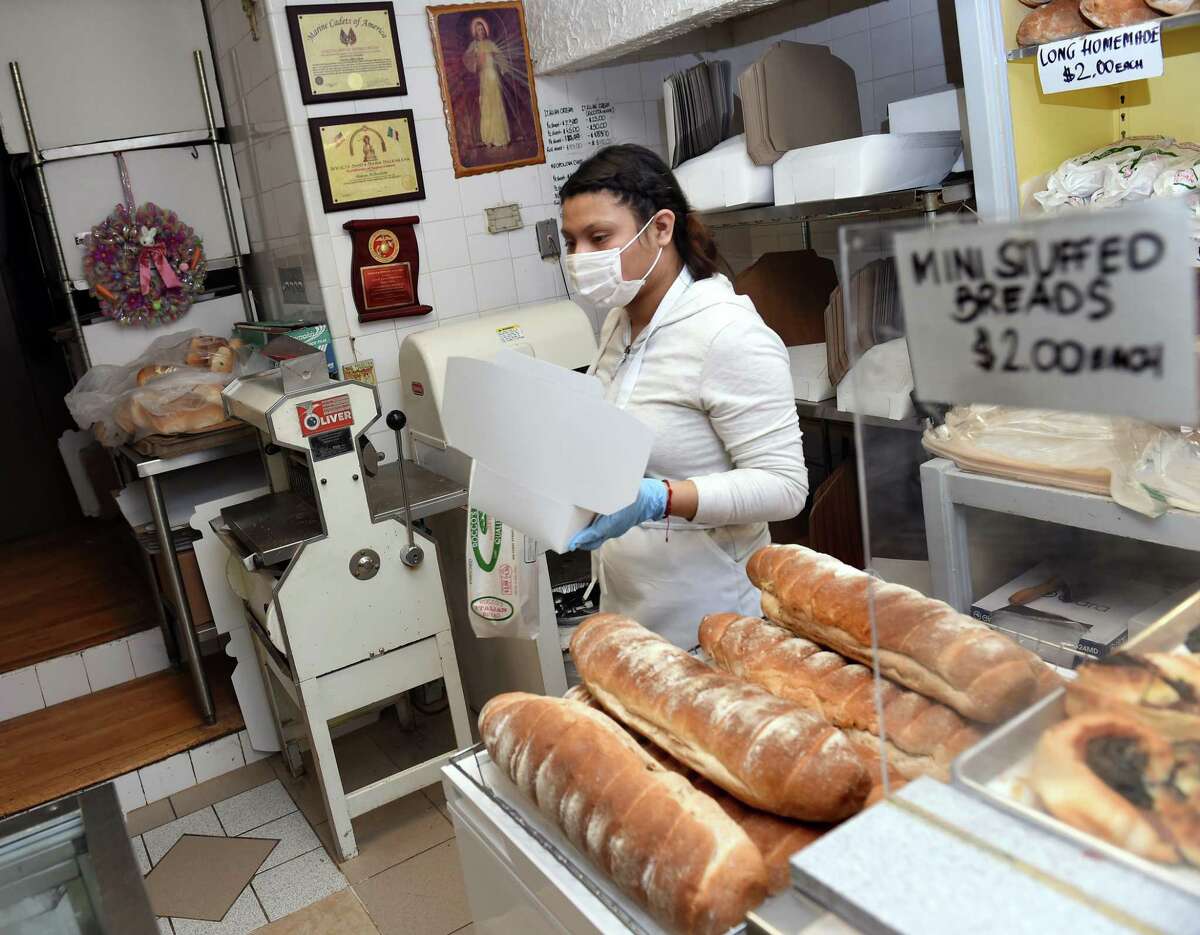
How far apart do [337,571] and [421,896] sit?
892 millimetres

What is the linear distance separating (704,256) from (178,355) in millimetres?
2300

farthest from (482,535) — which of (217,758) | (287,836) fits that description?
(217,758)

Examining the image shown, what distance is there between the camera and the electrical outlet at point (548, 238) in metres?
3.52

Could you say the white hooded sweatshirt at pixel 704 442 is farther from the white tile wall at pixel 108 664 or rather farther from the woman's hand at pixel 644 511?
the white tile wall at pixel 108 664

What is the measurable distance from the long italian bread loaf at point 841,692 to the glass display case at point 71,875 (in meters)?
0.75

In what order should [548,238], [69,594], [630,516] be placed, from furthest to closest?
[69,594], [548,238], [630,516]

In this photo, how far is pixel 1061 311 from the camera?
0.54 meters

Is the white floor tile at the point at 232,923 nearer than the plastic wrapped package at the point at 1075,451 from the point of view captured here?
No

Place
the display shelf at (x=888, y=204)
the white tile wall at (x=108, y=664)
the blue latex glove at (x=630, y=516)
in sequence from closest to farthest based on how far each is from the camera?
the blue latex glove at (x=630, y=516)
the display shelf at (x=888, y=204)
the white tile wall at (x=108, y=664)

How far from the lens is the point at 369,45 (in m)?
3.11

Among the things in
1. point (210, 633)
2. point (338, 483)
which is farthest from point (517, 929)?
point (210, 633)

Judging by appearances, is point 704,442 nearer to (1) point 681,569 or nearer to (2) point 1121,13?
(1) point 681,569

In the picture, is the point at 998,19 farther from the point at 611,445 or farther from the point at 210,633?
the point at 210,633

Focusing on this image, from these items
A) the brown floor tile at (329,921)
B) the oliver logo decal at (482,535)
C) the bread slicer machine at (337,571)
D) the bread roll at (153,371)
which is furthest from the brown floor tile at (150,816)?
the oliver logo decal at (482,535)
